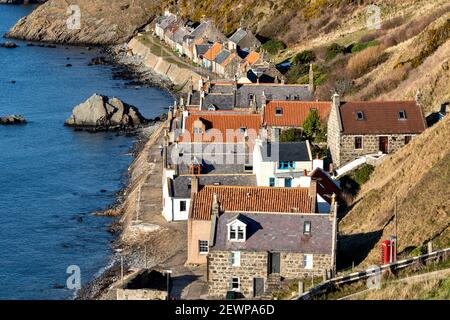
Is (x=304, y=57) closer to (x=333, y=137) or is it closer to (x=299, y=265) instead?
(x=333, y=137)

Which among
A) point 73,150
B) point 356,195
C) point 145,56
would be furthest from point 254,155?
point 145,56

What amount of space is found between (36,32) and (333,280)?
151 m

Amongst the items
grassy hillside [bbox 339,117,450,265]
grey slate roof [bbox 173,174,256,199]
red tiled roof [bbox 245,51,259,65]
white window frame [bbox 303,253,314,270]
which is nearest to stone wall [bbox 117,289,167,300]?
white window frame [bbox 303,253,314,270]

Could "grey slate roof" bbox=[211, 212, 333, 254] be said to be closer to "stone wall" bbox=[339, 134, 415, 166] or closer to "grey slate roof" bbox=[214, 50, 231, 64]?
"stone wall" bbox=[339, 134, 415, 166]

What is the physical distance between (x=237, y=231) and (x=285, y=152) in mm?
16659

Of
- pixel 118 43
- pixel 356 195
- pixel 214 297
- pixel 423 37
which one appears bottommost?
pixel 214 297

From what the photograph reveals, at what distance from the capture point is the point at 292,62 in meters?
114

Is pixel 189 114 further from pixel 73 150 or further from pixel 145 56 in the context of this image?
pixel 145 56

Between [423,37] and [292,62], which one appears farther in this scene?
[292,62]

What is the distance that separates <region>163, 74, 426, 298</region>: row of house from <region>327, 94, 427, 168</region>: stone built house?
65mm

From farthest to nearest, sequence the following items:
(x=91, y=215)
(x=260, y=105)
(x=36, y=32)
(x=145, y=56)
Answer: (x=36, y=32) < (x=145, y=56) < (x=260, y=105) < (x=91, y=215)

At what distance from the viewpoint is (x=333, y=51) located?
362 feet

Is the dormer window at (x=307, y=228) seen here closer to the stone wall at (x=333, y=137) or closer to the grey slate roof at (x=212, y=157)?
the grey slate roof at (x=212, y=157)

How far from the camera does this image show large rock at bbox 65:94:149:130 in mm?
109000
